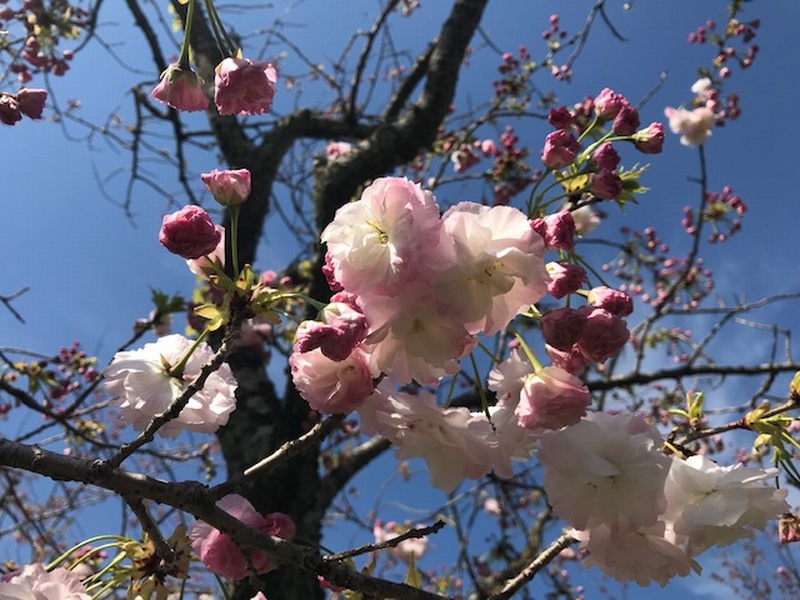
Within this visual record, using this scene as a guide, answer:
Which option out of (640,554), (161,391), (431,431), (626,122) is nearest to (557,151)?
(626,122)

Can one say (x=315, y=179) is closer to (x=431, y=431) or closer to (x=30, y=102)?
(x=30, y=102)

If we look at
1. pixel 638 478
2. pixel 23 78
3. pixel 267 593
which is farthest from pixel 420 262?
pixel 23 78

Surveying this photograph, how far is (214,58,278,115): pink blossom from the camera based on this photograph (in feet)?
3.56

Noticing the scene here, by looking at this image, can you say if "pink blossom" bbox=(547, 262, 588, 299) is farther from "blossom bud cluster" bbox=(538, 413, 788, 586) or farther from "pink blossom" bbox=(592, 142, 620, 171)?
"pink blossom" bbox=(592, 142, 620, 171)

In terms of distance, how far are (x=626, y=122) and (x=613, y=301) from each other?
435mm

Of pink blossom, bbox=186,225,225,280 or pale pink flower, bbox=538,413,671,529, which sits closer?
pale pink flower, bbox=538,413,671,529

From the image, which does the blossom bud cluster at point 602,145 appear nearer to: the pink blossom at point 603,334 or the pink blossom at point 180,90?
the pink blossom at point 603,334

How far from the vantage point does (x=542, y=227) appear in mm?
878

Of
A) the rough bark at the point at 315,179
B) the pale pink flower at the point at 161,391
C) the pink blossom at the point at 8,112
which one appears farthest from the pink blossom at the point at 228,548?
the rough bark at the point at 315,179

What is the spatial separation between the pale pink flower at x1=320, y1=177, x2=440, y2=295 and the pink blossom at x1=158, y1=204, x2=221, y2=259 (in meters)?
0.22

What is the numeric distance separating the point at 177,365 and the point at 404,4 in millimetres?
5014

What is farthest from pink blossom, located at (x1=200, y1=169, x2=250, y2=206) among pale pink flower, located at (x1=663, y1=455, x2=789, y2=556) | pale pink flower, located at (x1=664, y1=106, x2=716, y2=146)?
pale pink flower, located at (x1=664, y1=106, x2=716, y2=146)

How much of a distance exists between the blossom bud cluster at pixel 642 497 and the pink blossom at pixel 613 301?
0.46 feet

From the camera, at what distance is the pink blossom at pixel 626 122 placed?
114 centimetres
